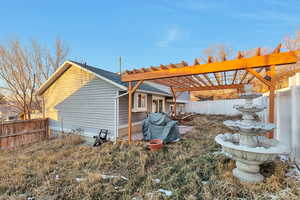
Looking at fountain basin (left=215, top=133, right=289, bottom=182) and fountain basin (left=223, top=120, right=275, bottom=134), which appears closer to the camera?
fountain basin (left=215, top=133, right=289, bottom=182)

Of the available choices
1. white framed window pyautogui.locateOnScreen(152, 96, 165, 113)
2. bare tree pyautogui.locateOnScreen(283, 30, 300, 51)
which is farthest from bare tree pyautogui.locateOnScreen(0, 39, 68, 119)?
bare tree pyautogui.locateOnScreen(283, 30, 300, 51)

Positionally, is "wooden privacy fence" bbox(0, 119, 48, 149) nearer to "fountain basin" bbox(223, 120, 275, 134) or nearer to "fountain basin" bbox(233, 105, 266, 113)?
"fountain basin" bbox(223, 120, 275, 134)

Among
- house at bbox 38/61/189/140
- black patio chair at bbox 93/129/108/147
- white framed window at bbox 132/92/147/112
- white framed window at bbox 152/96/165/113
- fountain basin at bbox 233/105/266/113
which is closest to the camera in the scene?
fountain basin at bbox 233/105/266/113

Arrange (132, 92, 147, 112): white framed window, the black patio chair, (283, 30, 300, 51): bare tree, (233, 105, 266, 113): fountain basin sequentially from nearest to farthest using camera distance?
1. (233, 105, 266, 113): fountain basin
2. the black patio chair
3. (132, 92, 147, 112): white framed window
4. (283, 30, 300, 51): bare tree

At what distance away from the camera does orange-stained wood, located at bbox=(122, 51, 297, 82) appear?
3172 mm

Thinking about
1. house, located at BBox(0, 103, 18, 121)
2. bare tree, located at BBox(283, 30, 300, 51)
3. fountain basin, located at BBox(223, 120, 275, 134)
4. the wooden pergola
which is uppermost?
bare tree, located at BBox(283, 30, 300, 51)

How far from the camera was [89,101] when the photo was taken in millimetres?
7438

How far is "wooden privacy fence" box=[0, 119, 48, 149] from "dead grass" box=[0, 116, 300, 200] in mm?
3004

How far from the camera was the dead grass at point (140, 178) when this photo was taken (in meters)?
2.50

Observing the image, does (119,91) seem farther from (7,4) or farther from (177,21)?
(7,4)

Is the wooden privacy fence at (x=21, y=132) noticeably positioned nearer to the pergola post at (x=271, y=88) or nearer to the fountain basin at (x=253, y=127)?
the fountain basin at (x=253, y=127)

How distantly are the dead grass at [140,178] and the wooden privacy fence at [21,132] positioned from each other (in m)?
3.00

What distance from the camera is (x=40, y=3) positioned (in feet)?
24.4

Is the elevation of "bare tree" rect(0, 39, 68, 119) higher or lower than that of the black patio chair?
higher
